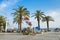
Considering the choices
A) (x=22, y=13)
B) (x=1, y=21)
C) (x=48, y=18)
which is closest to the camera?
(x=22, y=13)

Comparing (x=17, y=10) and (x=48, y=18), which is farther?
(x=48, y=18)

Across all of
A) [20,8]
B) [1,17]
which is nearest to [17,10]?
[20,8]

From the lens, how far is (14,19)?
220ft

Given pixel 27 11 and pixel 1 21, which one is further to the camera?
pixel 1 21

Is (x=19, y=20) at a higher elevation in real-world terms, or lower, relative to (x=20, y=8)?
lower

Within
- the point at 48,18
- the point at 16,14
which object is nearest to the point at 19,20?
the point at 16,14

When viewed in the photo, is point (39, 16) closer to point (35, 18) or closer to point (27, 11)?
point (35, 18)

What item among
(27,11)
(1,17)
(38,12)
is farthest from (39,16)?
(1,17)

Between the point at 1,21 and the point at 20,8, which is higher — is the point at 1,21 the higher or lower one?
the lower one

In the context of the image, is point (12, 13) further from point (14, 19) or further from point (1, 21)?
point (1, 21)

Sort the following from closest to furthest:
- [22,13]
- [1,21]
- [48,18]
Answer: [22,13], [1,21], [48,18]

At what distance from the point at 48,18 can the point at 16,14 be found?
22678 mm

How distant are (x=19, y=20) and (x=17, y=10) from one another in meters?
3.96

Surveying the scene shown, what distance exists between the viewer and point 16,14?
65.1m
